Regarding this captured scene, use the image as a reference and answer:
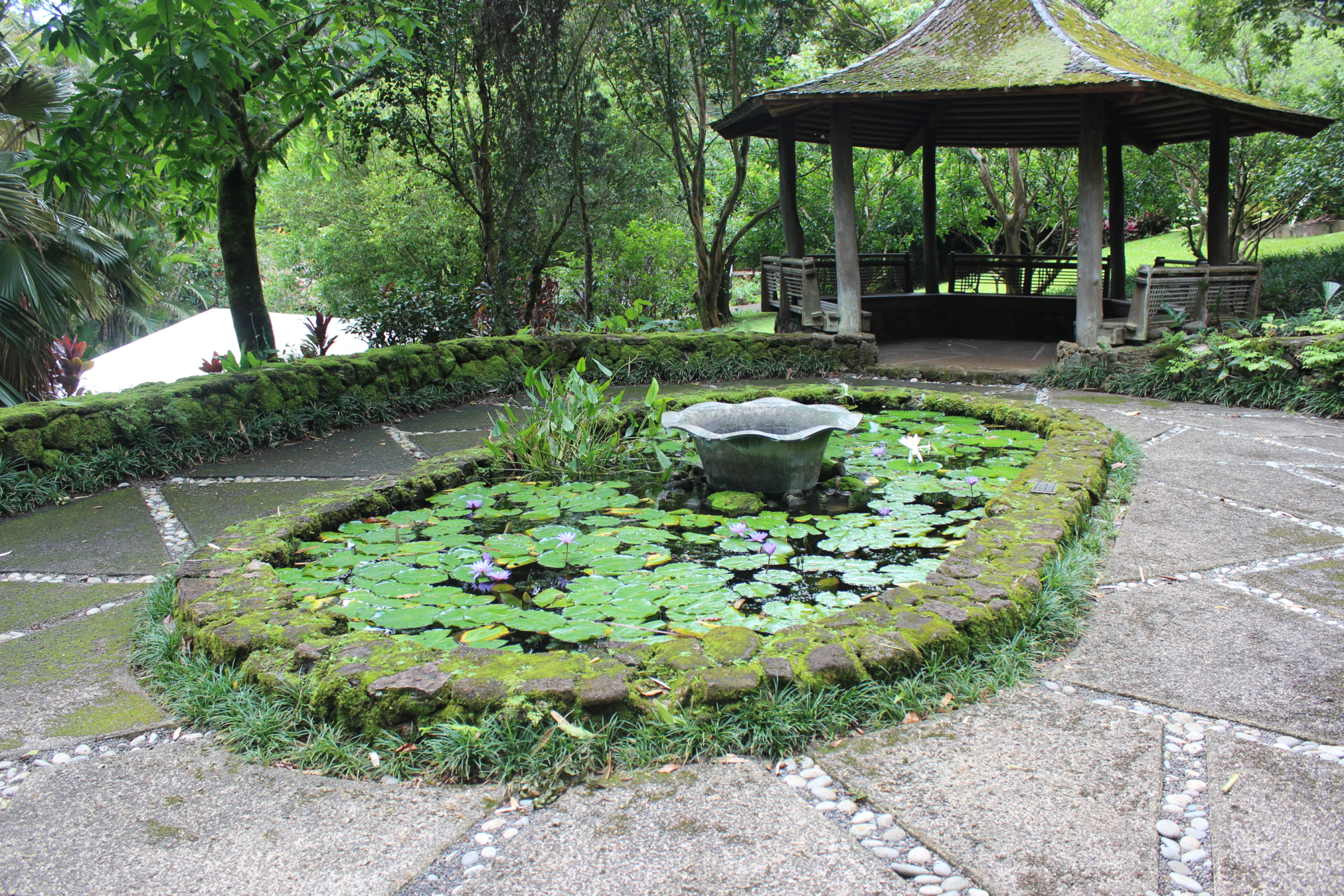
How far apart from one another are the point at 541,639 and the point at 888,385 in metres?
5.53

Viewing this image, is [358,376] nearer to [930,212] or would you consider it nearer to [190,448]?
[190,448]

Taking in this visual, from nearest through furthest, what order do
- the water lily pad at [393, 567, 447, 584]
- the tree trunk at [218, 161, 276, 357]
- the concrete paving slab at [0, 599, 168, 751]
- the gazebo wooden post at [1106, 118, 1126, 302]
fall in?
the concrete paving slab at [0, 599, 168, 751] → the water lily pad at [393, 567, 447, 584] → the tree trunk at [218, 161, 276, 357] → the gazebo wooden post at [1106, 118, 1126, 302]

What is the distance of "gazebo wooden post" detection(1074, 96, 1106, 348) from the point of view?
26.3ft

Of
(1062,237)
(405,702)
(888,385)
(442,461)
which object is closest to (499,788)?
(405,702)

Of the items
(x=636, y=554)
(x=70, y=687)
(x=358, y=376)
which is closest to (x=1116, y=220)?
(x=358, y=376)

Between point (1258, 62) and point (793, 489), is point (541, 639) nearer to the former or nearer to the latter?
point (793, 489)

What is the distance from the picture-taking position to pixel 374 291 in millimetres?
14062

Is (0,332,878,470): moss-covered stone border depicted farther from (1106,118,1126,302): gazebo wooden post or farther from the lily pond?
(1106,118,1126,302): gazebo wooden post

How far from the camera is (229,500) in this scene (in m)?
4.75

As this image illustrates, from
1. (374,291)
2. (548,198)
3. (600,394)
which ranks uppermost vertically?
(548,198)

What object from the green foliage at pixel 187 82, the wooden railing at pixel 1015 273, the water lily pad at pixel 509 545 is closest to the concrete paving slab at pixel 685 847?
the water lily pad at pixel 509 545

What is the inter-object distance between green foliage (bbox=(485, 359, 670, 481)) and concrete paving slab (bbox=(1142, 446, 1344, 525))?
2.77 metres

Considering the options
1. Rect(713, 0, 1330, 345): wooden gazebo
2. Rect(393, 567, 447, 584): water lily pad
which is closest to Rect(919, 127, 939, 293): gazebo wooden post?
Rect(713, 0, 1330, 345): wooden gazebo

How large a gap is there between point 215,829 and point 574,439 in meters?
3.24
